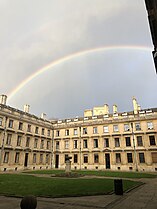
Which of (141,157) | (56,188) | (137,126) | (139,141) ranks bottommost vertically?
(56,188)

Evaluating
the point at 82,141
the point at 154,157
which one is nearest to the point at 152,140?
the point at 154,157

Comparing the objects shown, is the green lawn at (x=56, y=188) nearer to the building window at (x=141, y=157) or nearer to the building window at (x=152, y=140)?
the building window at (x=141, y=157)

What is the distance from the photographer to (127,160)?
39.7 meters

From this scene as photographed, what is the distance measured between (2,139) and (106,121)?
24808mm

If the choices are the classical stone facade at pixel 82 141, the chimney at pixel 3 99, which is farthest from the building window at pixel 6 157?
the chimney at pixel 3 99

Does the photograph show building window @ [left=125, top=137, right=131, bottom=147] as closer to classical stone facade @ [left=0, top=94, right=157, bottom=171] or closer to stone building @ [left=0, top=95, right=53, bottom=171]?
classical stone facade @ [left=0, top=94, right=157, bottom=171]

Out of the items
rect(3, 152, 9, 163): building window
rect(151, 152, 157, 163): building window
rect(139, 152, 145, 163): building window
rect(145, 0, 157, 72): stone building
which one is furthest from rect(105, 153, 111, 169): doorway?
rect(145, 0, 157, 72): stone building

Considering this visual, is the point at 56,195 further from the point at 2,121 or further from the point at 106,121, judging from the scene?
the point at 106,121

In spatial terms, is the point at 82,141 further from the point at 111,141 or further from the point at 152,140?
the point at 152,140

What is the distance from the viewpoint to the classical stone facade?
36781 millimetres

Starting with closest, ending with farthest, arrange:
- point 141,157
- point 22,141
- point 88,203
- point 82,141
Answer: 1. point 88,203
2. point 141,157
3. point 22,141
4. point 82,141

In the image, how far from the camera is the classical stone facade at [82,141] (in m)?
36.8

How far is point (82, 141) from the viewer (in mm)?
45594

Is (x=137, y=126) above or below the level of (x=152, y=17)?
below
